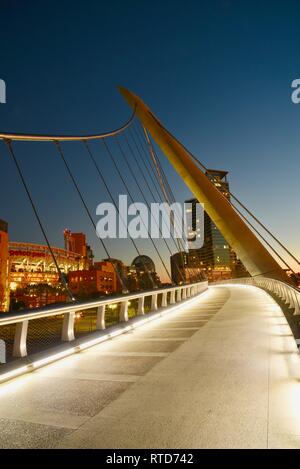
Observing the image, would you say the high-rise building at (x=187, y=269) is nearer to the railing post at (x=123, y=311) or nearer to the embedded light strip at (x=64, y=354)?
the railing post at (x=123, y=311)

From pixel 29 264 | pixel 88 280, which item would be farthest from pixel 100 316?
pixel 29 264

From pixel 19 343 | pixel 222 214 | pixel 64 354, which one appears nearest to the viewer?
pixel 19 343

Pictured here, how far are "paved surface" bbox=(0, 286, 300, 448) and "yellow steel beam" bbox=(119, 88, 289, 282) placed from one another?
15.2m

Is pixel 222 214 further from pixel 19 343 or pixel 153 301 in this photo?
pixel 19 343

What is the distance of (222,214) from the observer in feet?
75.8

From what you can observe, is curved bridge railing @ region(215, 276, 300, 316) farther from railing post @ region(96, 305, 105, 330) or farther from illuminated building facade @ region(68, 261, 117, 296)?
illuminated building facade @ region(68, 261, 117, 296)

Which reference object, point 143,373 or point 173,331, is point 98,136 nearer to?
point 173,331

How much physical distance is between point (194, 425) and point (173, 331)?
21.0 feet

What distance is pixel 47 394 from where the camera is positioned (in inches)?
173

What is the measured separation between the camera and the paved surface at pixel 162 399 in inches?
120

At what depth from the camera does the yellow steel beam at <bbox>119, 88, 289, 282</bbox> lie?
21750 mm

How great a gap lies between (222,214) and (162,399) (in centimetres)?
1979

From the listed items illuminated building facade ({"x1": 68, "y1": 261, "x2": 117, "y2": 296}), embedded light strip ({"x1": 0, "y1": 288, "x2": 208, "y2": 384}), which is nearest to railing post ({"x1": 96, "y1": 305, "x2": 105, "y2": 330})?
embedded light strip ({"x1": 0, "y1": 288, "x2": 208, "y2": 384})
